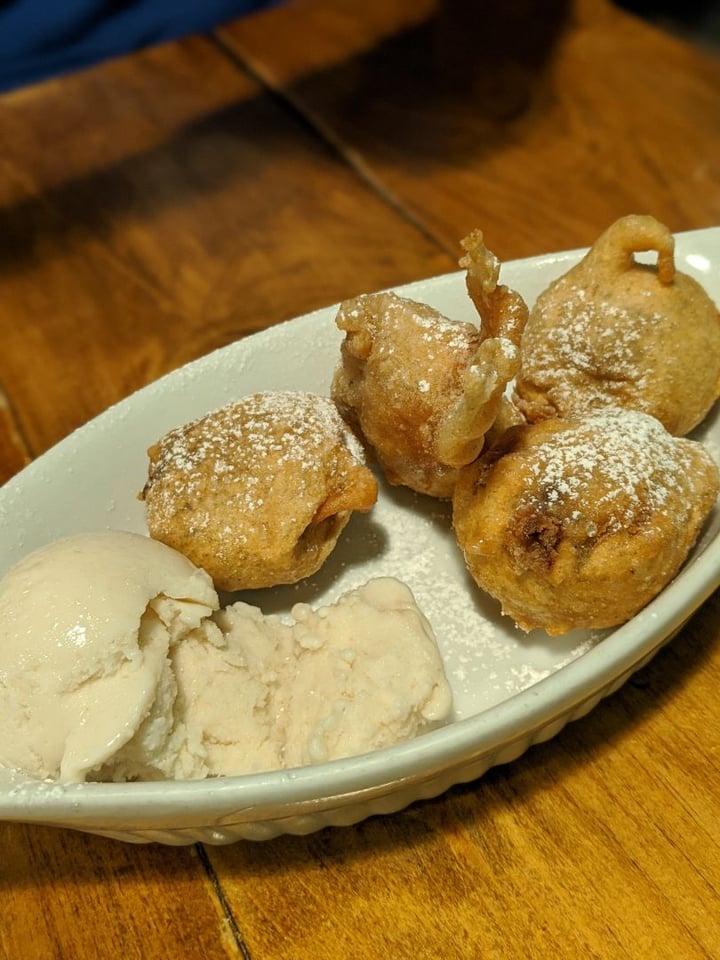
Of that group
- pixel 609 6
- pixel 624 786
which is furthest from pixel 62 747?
Result: pixel 609 6

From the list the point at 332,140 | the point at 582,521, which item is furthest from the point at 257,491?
the point at 332,140

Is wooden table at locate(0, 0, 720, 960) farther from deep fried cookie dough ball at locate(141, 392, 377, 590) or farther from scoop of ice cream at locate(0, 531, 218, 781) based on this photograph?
deep fried cookie dough ball at locate(141, 392, 377, 590)

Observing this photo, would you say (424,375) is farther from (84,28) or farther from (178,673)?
(84,28)

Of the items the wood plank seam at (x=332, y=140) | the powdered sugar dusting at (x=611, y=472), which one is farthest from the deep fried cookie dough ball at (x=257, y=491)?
the wood plank seam at (x=332, y=140)

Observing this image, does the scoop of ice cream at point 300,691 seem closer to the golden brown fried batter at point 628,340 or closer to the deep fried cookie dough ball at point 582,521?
the deep fried cookie dough ball at point 582,521

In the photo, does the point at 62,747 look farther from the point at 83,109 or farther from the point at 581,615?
the point at 83,109

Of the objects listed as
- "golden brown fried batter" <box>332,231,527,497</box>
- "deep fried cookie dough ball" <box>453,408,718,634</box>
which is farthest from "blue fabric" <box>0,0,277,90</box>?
"deep fried cookie dough ball" <box>453,408,718,634</box>
